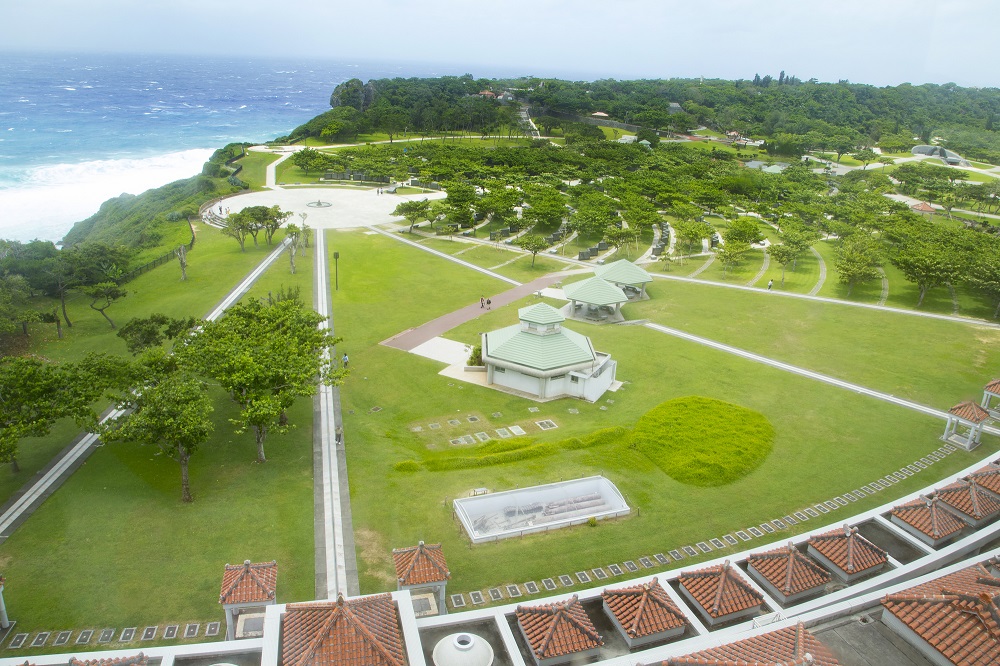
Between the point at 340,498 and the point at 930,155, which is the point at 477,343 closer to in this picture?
the point at 340,498

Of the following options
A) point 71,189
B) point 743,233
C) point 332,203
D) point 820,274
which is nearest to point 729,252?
point 743,233

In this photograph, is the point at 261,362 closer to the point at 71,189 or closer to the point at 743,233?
the point at 743,233

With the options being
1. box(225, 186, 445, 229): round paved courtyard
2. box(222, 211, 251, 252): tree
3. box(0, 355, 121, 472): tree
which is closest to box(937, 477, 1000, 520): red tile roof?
box(0, 355, 121, 472): tree

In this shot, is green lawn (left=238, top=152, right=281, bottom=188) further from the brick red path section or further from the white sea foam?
the brick red path section

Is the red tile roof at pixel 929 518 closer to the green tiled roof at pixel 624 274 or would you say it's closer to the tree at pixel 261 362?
the tree at pixel 261 362

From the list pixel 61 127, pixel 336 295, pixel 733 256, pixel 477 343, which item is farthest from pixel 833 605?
pixel 61 127

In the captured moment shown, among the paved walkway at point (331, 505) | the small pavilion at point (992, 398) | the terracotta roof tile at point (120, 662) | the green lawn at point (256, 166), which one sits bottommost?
the paved walkway at point (331, 505)

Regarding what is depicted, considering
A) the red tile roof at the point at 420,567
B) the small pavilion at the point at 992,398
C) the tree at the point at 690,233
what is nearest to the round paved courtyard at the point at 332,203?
the tree at the point at 690,233
